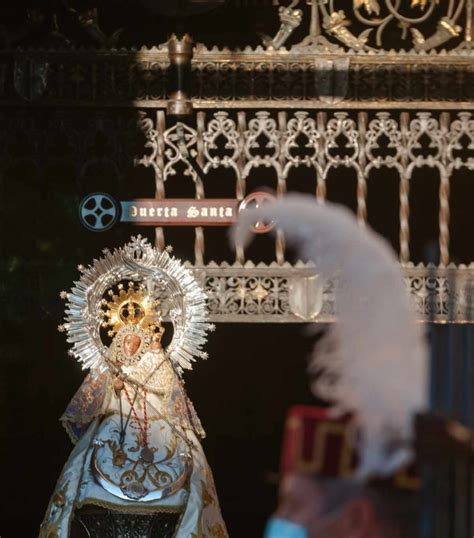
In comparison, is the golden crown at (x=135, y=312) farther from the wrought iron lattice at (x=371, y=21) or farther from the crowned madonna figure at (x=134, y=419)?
the wrought iron lattice at (x=371, y=21)

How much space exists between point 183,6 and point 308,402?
457 centimetres

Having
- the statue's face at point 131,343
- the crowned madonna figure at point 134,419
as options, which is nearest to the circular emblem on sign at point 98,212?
the crowned madonna figure at point 134,419

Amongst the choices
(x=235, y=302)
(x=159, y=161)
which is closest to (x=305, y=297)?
(x=235, y=302)

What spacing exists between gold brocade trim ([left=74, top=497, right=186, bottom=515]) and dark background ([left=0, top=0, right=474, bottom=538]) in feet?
6.52

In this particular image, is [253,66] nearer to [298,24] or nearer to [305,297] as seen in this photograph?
[298,24]

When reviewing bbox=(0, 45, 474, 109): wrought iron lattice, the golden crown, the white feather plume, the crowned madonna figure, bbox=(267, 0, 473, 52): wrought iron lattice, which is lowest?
the crowned madonna figure

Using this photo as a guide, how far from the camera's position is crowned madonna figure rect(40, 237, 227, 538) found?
1029cm

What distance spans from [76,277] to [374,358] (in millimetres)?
9697

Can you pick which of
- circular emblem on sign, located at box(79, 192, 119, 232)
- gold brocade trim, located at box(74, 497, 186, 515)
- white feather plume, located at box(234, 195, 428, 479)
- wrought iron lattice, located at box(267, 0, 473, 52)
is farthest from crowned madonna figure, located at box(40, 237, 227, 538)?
white feather plume, located at box(234, 195, 428, 479)

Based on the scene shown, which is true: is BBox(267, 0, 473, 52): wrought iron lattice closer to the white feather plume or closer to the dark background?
the dark background

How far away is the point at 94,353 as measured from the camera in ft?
35.0

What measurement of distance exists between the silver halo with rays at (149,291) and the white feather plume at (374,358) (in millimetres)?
8329

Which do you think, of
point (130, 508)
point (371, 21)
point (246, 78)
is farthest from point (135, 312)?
point (371, 21)

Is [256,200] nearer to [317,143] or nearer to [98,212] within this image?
[317,143]
